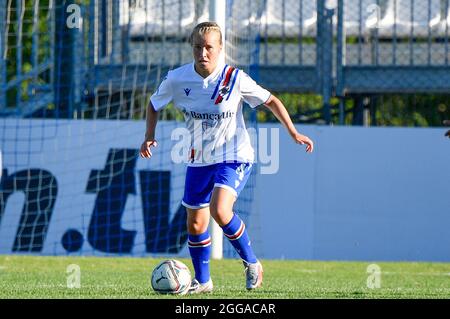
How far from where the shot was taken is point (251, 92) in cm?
809

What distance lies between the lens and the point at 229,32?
12930mm

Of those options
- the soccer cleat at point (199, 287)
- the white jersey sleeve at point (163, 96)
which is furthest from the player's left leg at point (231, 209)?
the white jersey sleeve at point (163, 96)

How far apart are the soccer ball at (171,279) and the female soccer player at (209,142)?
0.54ft

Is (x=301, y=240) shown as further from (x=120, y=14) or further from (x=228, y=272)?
(x=120, y=14)

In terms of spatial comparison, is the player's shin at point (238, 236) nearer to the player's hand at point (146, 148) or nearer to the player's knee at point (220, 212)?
the player's knee at point (220, 212)

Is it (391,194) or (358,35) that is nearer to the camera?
(391,194)

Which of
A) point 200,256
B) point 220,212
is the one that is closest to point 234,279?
point 200,256

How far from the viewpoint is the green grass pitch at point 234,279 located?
306 inches

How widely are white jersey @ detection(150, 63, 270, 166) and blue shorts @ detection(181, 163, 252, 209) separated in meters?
0.04

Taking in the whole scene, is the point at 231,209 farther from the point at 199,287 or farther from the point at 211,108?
the point at 211,108

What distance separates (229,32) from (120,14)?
6.54 ft

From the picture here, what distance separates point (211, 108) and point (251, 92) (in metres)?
0.35
